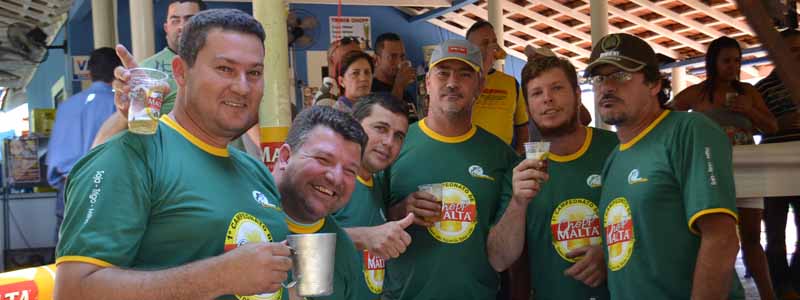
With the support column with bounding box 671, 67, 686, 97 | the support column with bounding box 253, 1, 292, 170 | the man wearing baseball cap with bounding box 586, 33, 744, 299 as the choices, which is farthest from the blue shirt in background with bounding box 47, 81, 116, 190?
the support column with bounding box 671, 67, 686, 97

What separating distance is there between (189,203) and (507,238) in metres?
1.69

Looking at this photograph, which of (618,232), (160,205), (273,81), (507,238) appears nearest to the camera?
(160,205)

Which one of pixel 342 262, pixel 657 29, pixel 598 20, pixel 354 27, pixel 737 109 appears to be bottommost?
pixel 342 262

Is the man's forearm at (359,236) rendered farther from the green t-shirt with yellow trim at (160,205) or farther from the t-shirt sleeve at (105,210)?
the t-shirt sleeve at (105,210)

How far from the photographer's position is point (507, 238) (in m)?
3.32

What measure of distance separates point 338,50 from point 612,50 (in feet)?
11.1

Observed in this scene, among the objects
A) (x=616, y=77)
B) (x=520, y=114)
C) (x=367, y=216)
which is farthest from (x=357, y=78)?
(x=616, y=77)

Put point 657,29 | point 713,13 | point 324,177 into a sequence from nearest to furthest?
point 324,177 < point 713,13 < point 657,29

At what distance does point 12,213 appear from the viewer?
9.32 m

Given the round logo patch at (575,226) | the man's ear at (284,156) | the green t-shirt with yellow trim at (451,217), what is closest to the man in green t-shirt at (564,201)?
the round logo patch at (575,226)

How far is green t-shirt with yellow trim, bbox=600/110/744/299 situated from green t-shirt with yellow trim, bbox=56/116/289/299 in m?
1.33

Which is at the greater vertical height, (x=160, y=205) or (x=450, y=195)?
(x=160, y=205)

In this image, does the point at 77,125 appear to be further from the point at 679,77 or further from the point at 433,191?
the point at 679,77

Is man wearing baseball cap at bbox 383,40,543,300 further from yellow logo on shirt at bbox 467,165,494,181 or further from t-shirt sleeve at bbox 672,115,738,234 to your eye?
t-shirt sleeve at bbox 672,115,738,234
